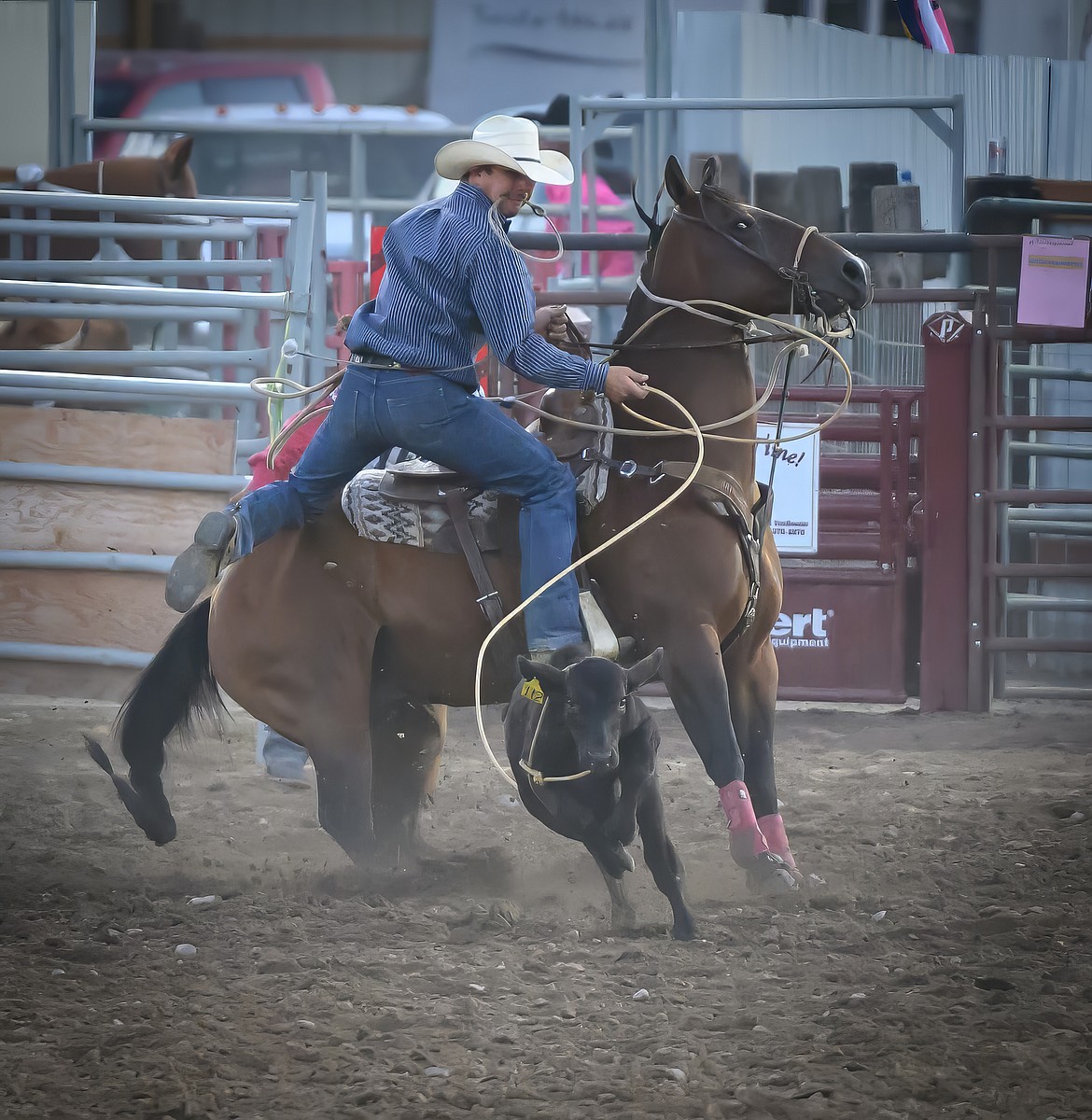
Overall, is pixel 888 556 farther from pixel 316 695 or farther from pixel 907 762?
pixel 316 695

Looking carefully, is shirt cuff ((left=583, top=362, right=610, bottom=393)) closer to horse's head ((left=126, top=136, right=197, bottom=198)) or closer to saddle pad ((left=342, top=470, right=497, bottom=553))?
saddle pad ((left=342, top=470, right=497, bottom=553))

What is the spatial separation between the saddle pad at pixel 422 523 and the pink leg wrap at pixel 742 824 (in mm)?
1055

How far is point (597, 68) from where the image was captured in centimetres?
1176

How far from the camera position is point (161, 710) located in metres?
4.80

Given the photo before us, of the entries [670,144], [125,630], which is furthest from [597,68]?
[125,630]

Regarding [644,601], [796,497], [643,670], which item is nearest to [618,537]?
[644,601]

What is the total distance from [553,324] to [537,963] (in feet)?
6.80

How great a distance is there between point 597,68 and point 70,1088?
33.9 feet

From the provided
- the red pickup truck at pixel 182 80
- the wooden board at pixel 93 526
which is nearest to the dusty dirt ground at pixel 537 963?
the wooden board at pixel 93 526

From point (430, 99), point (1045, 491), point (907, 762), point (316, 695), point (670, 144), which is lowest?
point (907, 762)

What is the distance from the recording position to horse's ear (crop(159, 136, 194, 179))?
9430 millimetres

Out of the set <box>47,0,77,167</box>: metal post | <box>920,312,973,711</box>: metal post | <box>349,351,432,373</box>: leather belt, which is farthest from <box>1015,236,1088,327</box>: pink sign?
<box>47,0,77,167</box>: metal post

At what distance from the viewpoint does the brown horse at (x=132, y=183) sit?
9508mm

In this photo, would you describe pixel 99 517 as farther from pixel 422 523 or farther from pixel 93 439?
pixel 422 523
